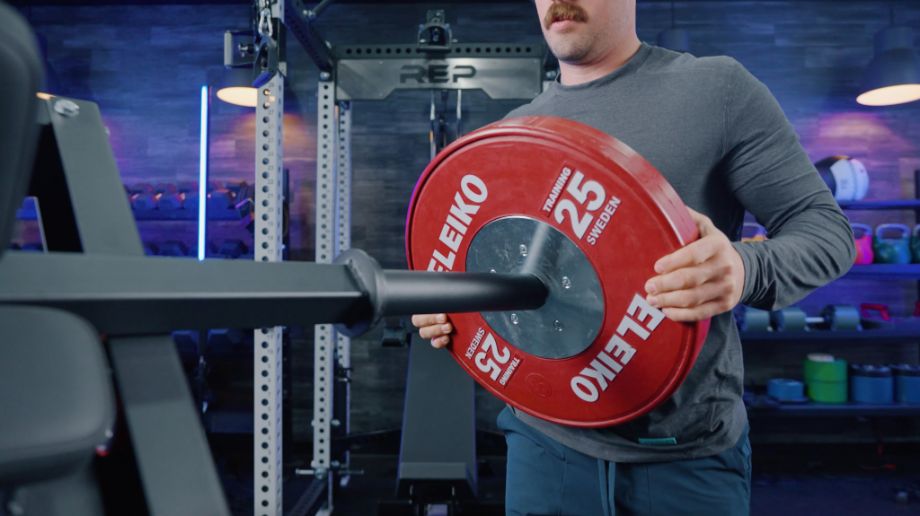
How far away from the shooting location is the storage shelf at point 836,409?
3.44 meters

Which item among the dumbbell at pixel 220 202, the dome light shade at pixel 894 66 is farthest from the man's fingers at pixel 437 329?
the dome light shade at pixel 894 66

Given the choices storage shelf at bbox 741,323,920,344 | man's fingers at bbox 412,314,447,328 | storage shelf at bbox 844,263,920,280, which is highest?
man's fingers at bbox 412,314,447,328

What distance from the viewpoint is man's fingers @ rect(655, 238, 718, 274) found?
1.85 feet

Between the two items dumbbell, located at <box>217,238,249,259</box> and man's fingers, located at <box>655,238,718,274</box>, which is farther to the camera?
dumbbell, located at <box>217,238,249,259</box>

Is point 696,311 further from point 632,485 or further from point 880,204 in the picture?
point 880,204

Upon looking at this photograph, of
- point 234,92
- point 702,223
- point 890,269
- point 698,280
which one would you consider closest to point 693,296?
point 698,280

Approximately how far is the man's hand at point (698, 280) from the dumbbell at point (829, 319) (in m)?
3.42

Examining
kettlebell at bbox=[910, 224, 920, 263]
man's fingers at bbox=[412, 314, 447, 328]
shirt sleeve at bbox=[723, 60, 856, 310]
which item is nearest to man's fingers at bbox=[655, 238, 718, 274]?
shirt sleeve at bbox=[723, 60, 856, 310]

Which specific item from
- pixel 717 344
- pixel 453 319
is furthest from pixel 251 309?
pixel 717 344

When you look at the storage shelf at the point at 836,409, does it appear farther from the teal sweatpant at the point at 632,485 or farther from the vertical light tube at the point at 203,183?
the vertical light tube at the point at 203,183

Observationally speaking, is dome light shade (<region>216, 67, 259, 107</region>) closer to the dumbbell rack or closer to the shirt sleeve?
the shirt sleeve

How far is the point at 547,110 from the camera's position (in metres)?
1.06

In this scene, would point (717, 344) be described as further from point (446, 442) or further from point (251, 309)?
point (446, 442)

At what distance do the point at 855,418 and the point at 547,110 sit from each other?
4.11 metres
